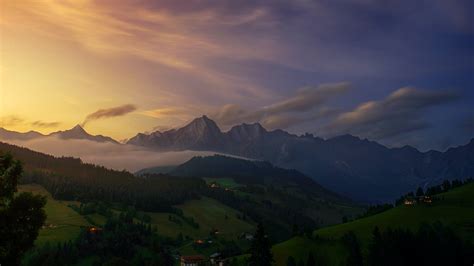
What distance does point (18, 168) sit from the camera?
43594 mm

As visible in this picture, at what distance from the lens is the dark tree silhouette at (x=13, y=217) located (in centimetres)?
4244

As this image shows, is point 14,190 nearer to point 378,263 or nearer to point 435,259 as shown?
point 378,263

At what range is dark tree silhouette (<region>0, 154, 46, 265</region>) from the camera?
42.4m

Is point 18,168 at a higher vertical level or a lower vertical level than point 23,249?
higher

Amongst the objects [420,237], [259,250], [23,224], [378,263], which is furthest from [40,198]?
[420,237]

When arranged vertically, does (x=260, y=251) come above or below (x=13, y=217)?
below

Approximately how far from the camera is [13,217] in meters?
43.4

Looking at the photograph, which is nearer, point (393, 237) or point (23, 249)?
point (23, 249)

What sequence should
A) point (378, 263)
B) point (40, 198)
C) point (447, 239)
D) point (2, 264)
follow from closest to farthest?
point (2, 264) < point (40, 198) < point (378, 263) < point (447, 239)

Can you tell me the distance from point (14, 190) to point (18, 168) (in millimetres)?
2006

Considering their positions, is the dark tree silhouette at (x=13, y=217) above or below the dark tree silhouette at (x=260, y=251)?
above

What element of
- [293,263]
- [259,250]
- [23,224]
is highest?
[23,224]

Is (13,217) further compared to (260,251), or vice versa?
(260,251)

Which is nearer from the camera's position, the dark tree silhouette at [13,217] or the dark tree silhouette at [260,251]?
the dark tree silhouette at [13,217]
